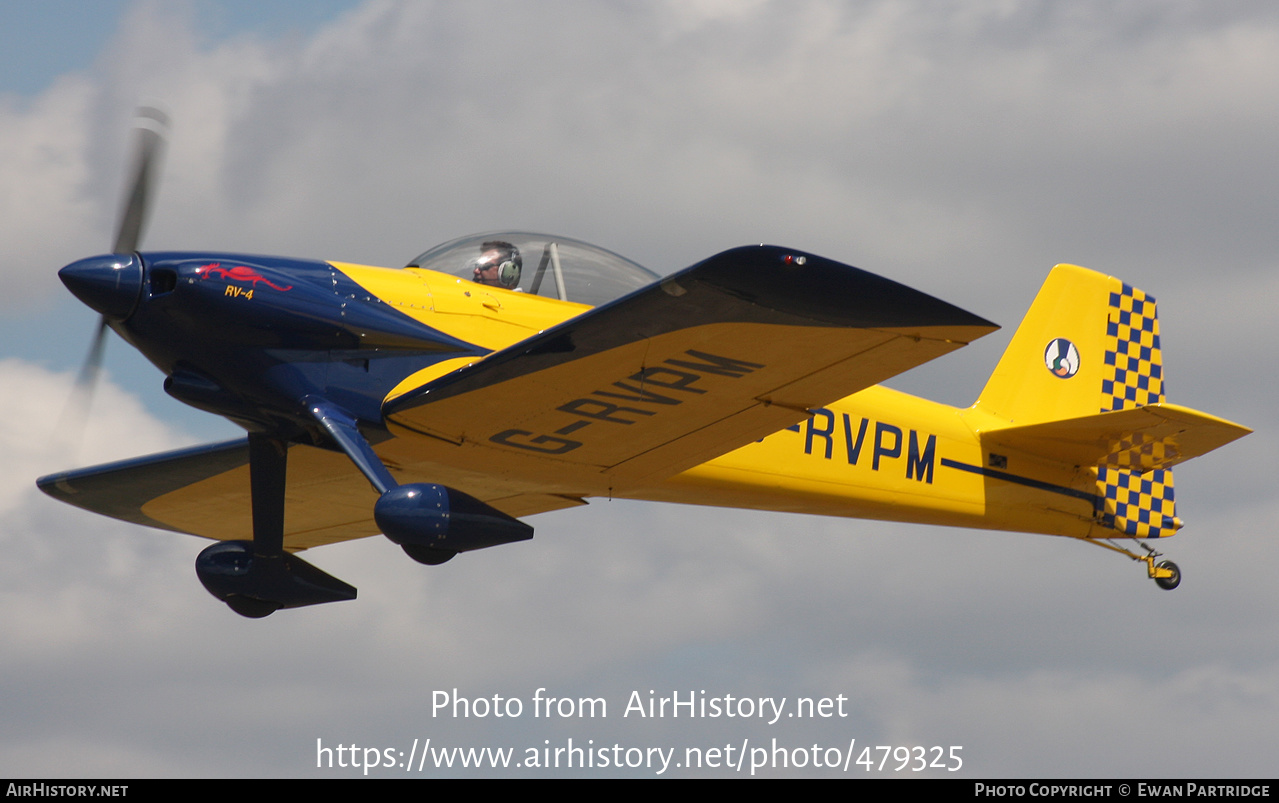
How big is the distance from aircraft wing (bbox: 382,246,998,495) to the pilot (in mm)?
1091

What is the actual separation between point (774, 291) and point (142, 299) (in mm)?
4151

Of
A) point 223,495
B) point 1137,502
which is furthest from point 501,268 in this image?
point 1137,502

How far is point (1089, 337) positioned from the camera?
13875mm

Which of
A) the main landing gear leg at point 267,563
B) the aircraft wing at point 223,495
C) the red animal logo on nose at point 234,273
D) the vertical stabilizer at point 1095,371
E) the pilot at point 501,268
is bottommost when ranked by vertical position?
the main landing gear leg at point 267,563

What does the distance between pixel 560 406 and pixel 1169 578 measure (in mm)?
5817

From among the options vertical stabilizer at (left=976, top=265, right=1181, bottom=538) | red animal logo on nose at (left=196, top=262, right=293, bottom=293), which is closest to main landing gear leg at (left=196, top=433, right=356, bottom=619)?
red animal logo on nose at (left=196, top=262, right=293, bottom=293)

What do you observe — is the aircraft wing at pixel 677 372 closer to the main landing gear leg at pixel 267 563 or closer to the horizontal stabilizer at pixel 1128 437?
the main landing gear leg at pixel 267 563

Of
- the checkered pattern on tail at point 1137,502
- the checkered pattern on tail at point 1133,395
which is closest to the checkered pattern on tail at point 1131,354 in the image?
the checkered pattern on tail at point 1133,395

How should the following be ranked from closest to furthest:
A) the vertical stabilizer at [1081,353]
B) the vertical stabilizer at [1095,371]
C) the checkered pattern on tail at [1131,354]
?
the vertical stabilizer at [1095,371] → the vertical stabilizer at [1081,353] → the checkered pattern on tail at [1131,354]

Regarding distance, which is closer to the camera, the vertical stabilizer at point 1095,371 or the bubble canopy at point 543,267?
the bubble canopy at point 543,267

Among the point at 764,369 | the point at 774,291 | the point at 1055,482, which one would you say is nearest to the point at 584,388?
the point at 764,369

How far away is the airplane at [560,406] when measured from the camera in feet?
29.6

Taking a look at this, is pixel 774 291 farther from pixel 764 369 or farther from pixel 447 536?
pixel 447 536

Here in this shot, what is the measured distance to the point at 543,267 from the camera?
1073 cm
